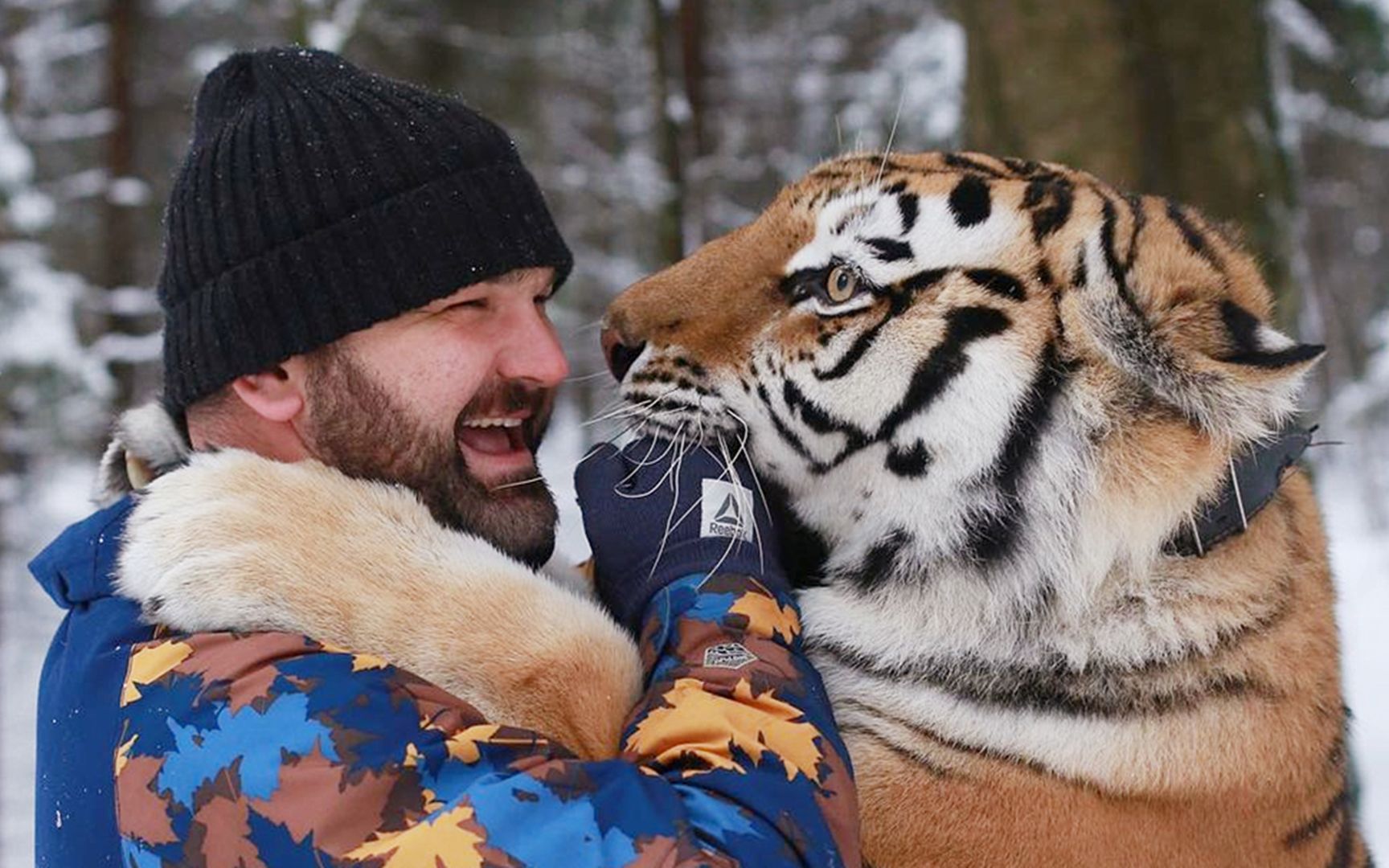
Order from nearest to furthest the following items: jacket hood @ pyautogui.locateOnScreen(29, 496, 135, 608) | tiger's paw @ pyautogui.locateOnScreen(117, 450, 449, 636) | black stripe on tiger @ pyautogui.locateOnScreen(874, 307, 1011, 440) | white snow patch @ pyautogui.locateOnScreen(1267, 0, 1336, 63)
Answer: tiger's paw @ pyautogui.locateOnScreen(117, 450, 449, 636) < jacket hood @ pyautogui.locateOnScreen(29, 496, 135, 608) < black stripe on tiger @ pyautogui.locateOnScreen(874, 307, 1011, 440) < white snow patch @ pyautogui.locateOnScreen(1267, 0, 1336, 63)

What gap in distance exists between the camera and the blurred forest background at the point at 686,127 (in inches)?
131

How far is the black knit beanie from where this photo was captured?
1822 mm

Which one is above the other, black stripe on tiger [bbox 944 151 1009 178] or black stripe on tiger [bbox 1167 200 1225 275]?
black stripe on tiger [bbox 944 151 1009 178]

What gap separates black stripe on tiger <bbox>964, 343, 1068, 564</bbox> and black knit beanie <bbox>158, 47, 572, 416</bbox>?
77 centimetres

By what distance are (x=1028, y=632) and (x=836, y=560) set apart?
1.00ft

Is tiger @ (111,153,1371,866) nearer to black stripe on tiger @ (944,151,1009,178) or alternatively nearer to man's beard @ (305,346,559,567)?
black stripe on tiger @ (944,151,1009,178)

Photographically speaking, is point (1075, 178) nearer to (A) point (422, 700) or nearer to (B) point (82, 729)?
(A) point (422, 700)

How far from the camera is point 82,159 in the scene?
13000 millimetres

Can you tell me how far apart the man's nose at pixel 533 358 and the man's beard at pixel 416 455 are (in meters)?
0.03

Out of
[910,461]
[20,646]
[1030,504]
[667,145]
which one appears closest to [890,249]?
[910,461]

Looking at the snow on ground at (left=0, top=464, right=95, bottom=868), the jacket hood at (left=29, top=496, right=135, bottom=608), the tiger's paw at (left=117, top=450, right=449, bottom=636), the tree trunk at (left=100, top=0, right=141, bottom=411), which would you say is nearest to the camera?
the tiger's paw at (left=117, top=450, right=449, bottom=636)

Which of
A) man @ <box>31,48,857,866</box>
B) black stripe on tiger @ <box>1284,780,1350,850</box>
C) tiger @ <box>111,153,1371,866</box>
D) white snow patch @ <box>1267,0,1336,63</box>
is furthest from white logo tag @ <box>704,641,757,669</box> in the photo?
white snow patch @ <box>1267,0,1336,63</box>

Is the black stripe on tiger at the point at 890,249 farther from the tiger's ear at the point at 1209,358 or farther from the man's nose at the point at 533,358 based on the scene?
the man's nose at the point at 533,358

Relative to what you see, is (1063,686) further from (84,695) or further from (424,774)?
(84,695)
